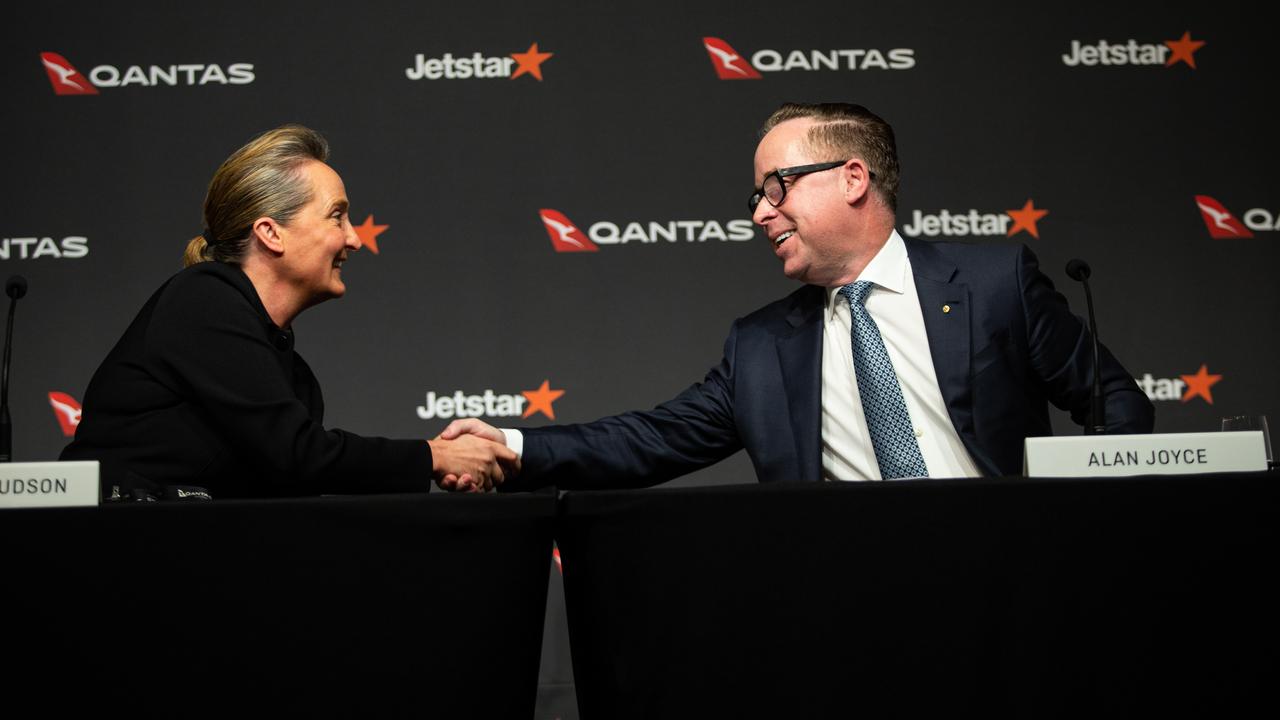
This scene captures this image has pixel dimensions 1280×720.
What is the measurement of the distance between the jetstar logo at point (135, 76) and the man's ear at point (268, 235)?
1600 millimetres

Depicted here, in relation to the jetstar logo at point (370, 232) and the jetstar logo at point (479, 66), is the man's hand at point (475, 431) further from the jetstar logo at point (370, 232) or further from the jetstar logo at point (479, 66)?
the jetstar logo at point (479, 66)

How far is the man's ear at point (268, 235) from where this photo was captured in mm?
2230

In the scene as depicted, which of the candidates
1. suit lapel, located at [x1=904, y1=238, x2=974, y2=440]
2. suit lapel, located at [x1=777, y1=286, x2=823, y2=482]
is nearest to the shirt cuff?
suit lapel, located at [x1=777, y1=286, x2=823, y2=482]

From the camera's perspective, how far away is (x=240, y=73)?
3.59 metres

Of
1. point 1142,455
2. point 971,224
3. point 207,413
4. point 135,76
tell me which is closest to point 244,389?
point 207,413

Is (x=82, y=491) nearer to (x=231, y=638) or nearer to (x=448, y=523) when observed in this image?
(x=231, y=638)

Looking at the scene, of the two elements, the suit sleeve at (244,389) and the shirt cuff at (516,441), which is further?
the shirt cuff at (516,441)

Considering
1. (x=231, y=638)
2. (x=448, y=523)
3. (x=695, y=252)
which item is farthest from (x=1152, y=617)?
(x=695, y=252)

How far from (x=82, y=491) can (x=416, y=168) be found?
8.14ft

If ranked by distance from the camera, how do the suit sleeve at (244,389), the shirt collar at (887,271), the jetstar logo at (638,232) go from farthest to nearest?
the jetstar logo at (638,232), the shirt collar at (887,271), the suit sleeve at (244,389)

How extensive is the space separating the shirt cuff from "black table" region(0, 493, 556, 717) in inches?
41.2

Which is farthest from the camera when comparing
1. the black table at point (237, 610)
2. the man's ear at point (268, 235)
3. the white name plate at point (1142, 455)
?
the man's ear at point (268, 235)

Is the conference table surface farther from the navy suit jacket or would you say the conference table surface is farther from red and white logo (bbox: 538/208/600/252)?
red and white logo (bbox: 538/208/600/252)

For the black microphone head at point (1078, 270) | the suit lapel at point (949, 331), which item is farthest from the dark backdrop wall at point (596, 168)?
the black microphone head at point (1078, 270)
